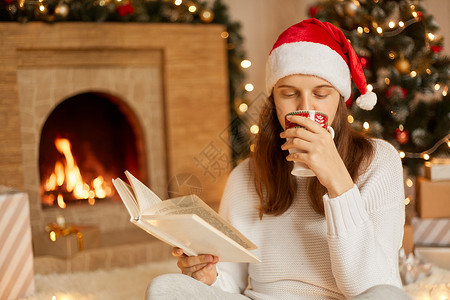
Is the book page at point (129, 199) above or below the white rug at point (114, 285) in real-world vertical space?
above

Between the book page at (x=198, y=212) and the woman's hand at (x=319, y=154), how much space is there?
212mm

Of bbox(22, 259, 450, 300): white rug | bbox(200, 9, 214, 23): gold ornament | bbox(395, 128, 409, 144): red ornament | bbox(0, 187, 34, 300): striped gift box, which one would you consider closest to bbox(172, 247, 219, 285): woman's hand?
bbox(22, 259, 450, 300): white rug

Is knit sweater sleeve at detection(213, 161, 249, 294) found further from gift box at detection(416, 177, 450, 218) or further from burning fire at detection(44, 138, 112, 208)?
burning fire at detection(44, 138, 112, 208)

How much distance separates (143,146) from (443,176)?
151 cm

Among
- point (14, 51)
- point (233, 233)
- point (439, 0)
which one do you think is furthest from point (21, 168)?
point (439, 0)

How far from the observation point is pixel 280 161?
1504 millimetres

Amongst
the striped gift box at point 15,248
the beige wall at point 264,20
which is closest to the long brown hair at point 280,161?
the striped gift box at point 15,248

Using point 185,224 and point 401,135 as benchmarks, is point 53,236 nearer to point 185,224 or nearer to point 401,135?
point 185,224

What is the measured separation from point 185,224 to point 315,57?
571 millimetres

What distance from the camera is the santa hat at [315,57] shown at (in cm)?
137

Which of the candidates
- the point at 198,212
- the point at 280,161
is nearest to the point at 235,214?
the point at 280,161

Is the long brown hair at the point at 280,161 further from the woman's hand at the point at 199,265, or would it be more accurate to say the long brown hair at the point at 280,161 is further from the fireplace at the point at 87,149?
the fireplace at the point at 87,149

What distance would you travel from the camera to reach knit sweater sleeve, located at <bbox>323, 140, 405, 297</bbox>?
1176 mm

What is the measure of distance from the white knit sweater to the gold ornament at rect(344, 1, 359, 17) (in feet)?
4.68
